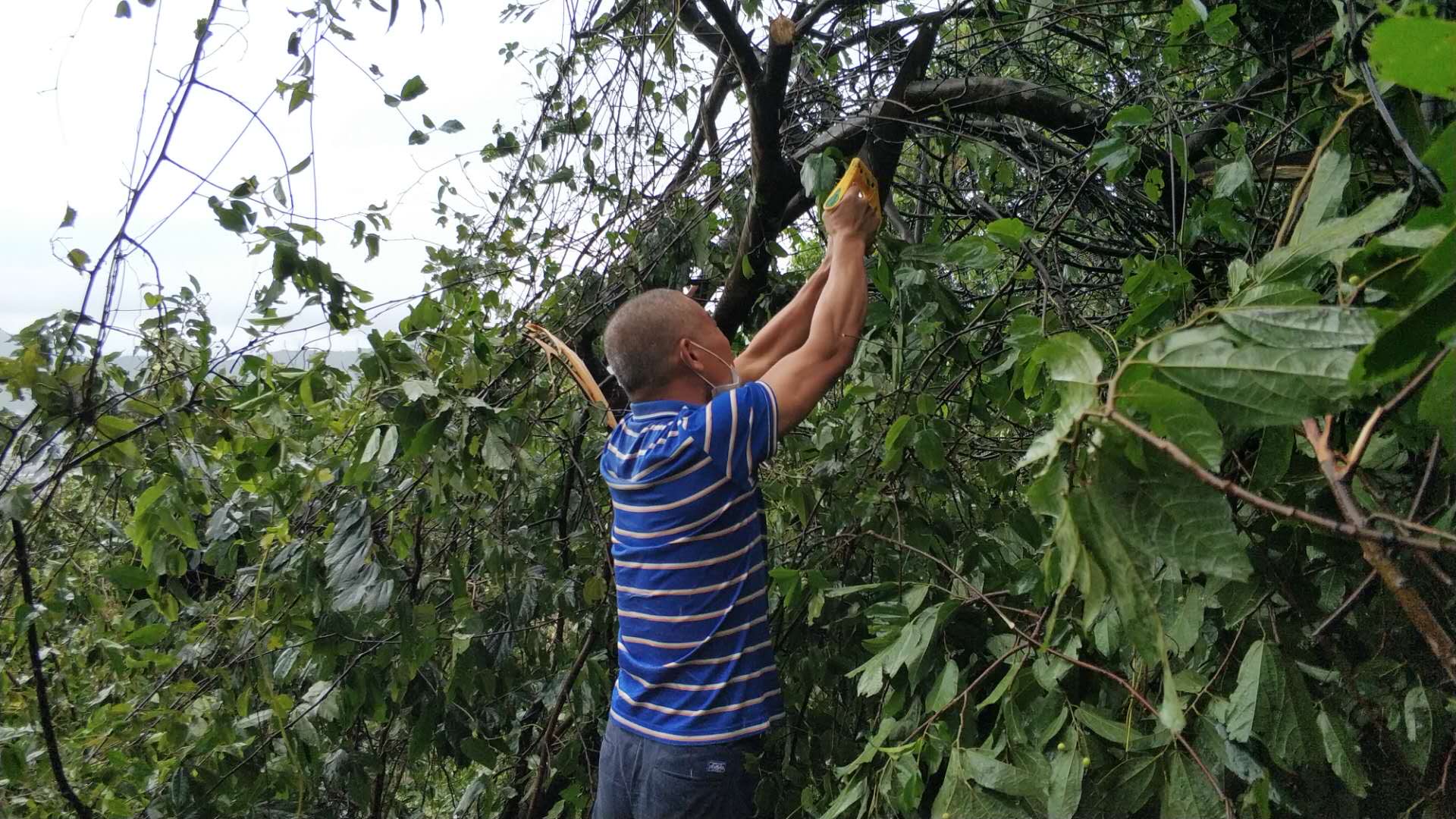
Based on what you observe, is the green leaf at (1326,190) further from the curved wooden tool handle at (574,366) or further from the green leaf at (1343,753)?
the curved wooden tool handle at (574,366)

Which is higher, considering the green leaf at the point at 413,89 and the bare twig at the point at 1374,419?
the green leaf at the point at 413,89

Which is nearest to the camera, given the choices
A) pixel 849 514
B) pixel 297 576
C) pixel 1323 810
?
pixel 1323 810

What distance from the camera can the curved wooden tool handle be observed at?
2209mm

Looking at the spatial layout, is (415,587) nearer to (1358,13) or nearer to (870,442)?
(870,442)

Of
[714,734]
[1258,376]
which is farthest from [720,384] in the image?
[1258,376]

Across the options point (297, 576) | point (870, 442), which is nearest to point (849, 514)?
point (870, 442)

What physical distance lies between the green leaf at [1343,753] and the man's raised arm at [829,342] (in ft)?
3.16

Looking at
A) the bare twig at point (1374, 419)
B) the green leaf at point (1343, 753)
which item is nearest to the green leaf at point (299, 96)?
the bare twig at point (1374, 419)

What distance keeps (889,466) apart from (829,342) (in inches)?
10.9

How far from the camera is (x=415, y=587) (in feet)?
7.50

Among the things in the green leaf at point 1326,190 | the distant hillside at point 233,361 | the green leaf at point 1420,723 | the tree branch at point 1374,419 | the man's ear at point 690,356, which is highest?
the distant hillside at point 233,361

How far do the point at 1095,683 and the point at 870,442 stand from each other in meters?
0.91

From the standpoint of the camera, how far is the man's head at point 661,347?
191 centimetres

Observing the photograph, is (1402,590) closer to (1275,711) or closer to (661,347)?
(1275,711)
